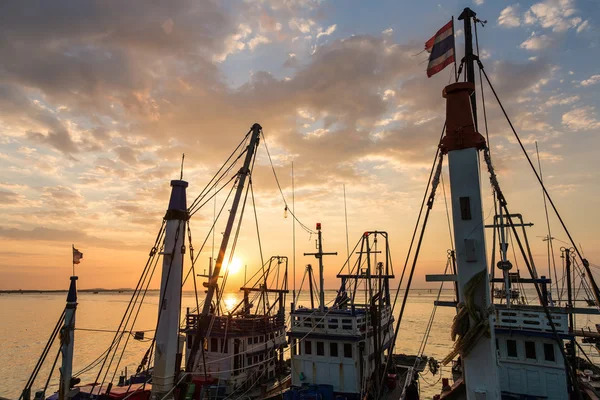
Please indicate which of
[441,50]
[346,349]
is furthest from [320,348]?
[441,50]

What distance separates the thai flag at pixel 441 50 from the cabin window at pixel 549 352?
54.4ft

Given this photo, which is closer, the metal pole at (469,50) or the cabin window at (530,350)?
the metal pole at (469,50)

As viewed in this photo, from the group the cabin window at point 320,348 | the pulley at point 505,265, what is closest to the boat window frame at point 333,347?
the cabin window at point 320,348

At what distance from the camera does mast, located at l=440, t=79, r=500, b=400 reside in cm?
851

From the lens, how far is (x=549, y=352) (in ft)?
62.4

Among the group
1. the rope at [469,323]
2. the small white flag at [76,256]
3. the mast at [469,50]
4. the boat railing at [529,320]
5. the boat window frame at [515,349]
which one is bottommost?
the boat window frame at [515,349]

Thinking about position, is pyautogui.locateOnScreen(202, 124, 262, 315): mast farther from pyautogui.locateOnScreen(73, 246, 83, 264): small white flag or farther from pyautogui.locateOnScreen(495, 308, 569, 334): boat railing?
pyautogui.locateOnScreen(495, 308, 569, 334): boat railing

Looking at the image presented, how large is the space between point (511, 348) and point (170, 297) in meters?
18.3

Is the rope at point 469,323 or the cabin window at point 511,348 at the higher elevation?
the rope at point 469,323

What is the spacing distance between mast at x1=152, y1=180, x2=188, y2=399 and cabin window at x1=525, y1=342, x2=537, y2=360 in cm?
1810

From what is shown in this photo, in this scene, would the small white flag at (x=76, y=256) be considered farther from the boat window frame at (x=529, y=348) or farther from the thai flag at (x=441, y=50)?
the boat window frame at (x=529, y=348)

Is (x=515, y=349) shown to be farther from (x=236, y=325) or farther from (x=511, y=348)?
(x=236, y=325)

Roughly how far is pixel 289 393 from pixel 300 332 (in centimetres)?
373

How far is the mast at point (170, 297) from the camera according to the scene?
14.8 m
